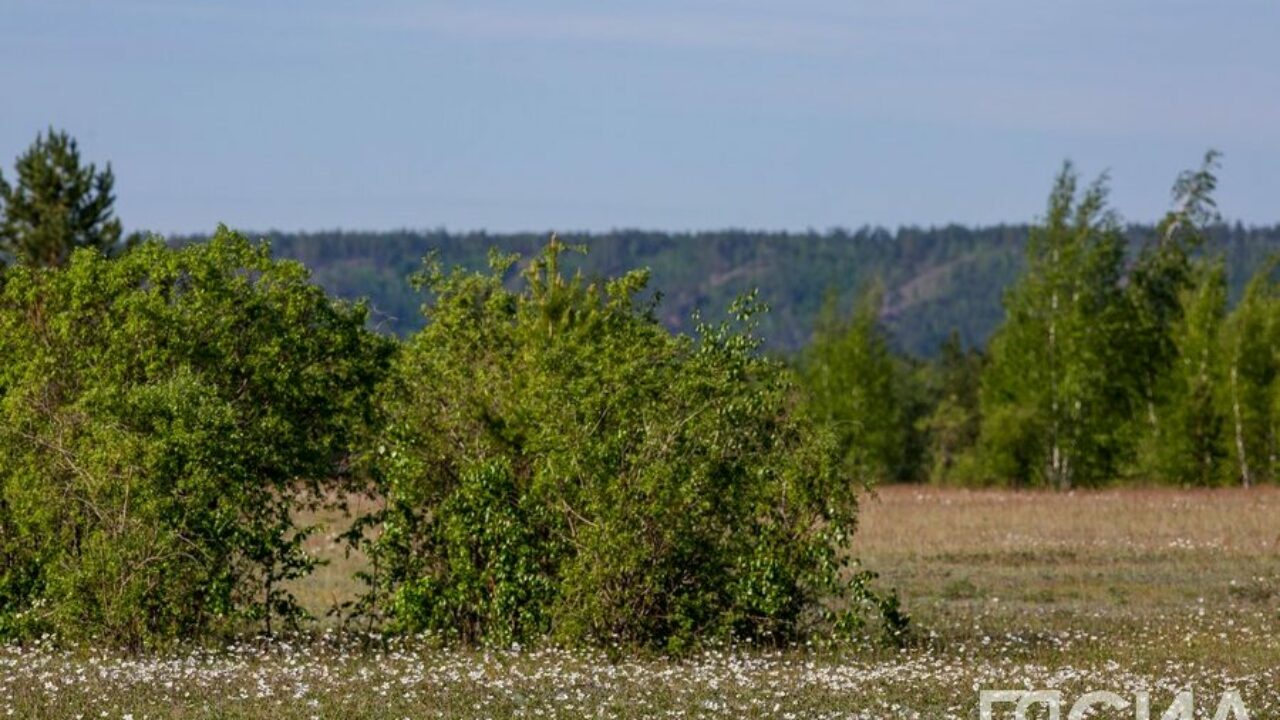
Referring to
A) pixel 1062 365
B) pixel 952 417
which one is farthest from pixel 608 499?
pixel 952 417

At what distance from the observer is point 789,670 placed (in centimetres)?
2053

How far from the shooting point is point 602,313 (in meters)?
26.1

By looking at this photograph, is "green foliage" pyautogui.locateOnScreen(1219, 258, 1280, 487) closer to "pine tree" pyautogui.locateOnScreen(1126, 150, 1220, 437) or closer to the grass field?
"pine tree" pyautogui.locateOnScreen(1126, 150, 1220, 437)

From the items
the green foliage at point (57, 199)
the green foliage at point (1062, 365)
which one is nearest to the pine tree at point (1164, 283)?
the green foliage at point (1062, 365)

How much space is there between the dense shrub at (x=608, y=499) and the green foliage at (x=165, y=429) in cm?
116

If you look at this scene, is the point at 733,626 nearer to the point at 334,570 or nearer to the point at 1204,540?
the point at 334,570

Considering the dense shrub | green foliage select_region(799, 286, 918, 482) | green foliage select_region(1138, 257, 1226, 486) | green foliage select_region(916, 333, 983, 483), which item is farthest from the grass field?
green foliage select_region(916, 333, 983, 483)

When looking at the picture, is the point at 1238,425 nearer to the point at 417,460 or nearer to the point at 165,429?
the point at 417,460

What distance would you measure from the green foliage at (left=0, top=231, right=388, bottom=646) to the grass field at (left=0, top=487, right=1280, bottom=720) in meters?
0.87

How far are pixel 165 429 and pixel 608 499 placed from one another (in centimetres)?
516

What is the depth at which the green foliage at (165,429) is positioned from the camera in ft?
73.2

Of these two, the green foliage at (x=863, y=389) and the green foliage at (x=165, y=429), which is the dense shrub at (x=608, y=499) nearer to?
the green foliage at (x=165, y=429)

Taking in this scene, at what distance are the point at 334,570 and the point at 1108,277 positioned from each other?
4913 centimetres

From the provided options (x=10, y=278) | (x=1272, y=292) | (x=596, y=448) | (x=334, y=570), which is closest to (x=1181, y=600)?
(x=596, y=448)
